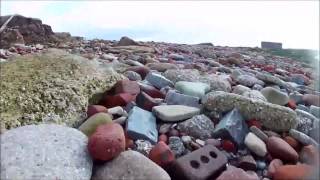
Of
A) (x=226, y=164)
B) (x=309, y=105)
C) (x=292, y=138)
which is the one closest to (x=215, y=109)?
(x=292, y=138)

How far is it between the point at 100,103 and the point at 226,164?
104cm

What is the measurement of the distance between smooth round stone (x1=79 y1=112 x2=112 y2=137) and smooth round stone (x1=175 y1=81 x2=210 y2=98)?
0.98 metres

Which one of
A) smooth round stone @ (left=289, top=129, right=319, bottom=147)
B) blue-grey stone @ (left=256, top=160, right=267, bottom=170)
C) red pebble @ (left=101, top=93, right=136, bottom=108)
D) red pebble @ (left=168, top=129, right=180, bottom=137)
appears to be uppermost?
red pebble @ (left=101, top=93, right=136, bottom=108)

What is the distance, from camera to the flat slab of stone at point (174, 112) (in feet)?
9.14

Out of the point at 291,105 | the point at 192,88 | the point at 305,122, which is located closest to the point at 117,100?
the point at 192,88

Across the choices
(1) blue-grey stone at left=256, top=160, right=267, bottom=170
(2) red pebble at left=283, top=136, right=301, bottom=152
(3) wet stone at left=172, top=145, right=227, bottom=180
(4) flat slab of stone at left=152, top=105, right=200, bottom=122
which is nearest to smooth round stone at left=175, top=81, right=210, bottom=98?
(4) flat slab of stone at left=152, top=105, right=200, bottom=122

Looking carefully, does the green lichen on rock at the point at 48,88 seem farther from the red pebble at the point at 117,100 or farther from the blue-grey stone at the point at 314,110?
the blue-grey stone at the point at 314,110

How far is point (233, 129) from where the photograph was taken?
265 centimetres

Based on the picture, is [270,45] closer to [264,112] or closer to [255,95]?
[255,95]

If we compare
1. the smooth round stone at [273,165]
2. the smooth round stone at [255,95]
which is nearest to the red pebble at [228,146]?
the smooth round stone at [273,165]

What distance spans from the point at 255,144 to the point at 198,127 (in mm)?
338

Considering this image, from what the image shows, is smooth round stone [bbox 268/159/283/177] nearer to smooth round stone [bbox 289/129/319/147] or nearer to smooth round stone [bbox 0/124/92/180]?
smooth round stone [bbox 289/129/319/147]

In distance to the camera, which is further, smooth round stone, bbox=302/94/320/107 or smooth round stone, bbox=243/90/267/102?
smooth round stone, bbox=302/94/320/107

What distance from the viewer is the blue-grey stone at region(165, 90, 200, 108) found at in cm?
308
